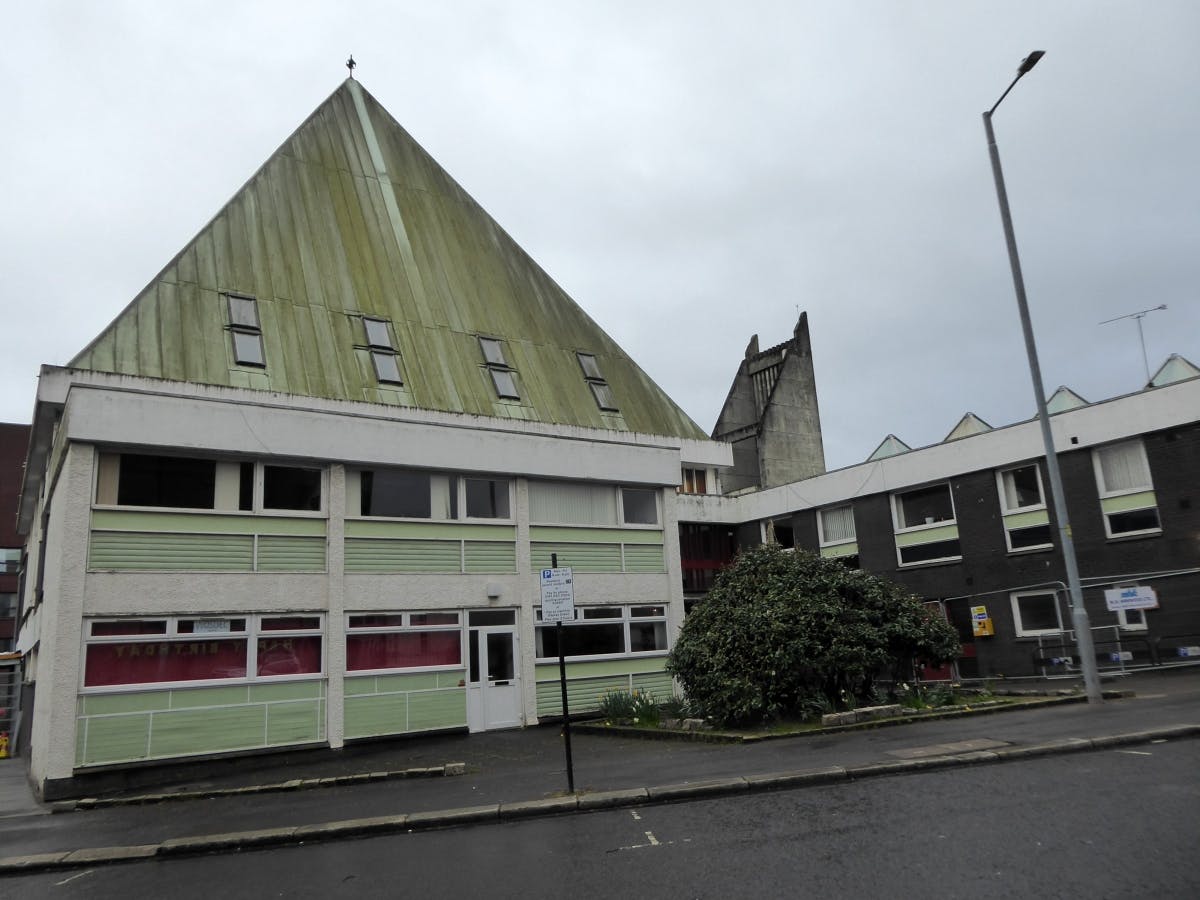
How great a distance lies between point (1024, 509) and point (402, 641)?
58.1 ft

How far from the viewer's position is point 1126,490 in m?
23.2

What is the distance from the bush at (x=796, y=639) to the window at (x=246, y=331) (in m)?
10.5

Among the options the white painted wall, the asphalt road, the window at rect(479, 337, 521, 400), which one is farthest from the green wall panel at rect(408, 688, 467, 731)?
the asphalt road

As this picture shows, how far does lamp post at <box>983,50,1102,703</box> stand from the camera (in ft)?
49.5

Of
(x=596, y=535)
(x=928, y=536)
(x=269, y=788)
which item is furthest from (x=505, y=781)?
(x=928, y=536)

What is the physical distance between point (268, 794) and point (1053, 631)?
20.4 metres

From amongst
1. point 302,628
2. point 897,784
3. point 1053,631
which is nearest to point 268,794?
point 302,628

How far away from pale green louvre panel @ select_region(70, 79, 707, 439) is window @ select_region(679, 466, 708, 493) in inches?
180

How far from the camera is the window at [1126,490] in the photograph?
2283 cm

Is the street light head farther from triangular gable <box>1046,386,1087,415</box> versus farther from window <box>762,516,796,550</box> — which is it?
window <box>762,516,796,550</box>

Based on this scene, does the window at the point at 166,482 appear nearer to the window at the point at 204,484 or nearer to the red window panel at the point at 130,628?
the window at the point at 204,484

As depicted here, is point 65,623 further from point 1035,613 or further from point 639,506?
point 1035,613

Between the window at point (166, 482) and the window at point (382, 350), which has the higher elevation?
the window at point (382, 350)

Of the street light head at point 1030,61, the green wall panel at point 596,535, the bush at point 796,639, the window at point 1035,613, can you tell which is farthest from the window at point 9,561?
the street light head at point 1030,61
